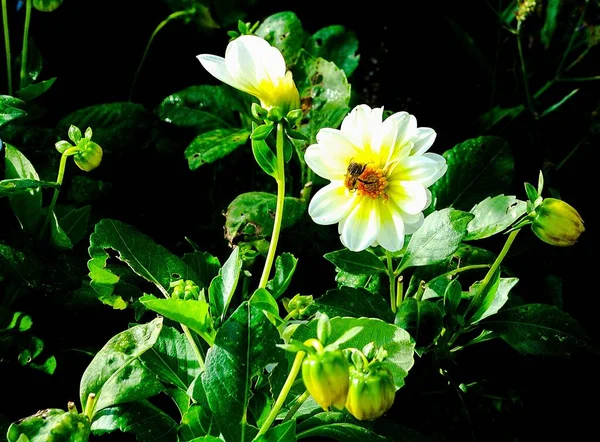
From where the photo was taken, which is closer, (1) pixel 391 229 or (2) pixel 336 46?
(1) pixel 391 229

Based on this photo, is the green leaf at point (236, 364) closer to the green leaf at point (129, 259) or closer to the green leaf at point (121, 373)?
the green leaf at point (121, 373)

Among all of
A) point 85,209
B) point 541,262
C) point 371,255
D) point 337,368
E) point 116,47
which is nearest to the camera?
point 337,368

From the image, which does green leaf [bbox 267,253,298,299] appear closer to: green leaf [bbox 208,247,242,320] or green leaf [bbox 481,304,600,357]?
green leaf [bbox 208,247,242,320]

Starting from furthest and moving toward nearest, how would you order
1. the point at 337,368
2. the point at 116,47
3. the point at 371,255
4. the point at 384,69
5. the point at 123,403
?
1. the point at 384,69
2. the point at 116,47
3. the point at 371,255
4. the point at 123,403
5. the point at 337,368

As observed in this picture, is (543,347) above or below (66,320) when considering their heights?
above

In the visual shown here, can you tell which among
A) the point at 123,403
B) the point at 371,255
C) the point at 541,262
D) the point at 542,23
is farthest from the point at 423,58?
the point at 123,403

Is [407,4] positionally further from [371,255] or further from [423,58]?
[371,255]

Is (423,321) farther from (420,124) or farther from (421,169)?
(420,124)

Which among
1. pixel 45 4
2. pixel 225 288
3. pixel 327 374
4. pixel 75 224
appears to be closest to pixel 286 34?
pixel 45 4
